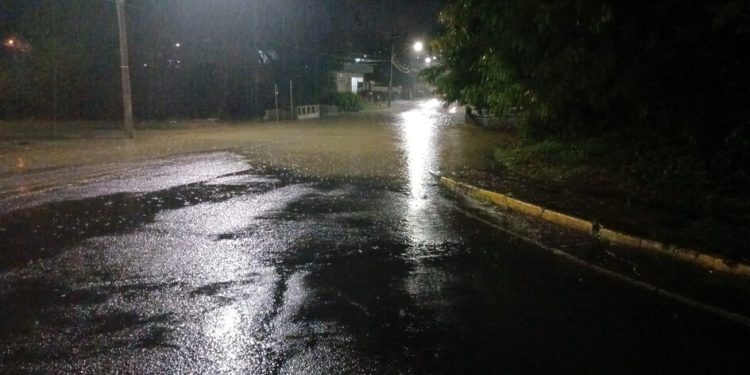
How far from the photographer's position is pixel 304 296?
594cm

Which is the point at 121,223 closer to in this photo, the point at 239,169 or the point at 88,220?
the point at 88,220

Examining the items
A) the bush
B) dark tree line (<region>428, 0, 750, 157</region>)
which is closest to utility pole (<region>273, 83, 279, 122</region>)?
the bush

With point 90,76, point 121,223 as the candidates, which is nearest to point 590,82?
point 121,223

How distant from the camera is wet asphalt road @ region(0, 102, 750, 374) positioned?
15.0 feet

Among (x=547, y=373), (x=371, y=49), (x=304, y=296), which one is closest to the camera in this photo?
(x=547, y=373)

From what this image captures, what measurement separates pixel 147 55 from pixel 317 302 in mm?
34530

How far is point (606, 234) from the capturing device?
8297 mm

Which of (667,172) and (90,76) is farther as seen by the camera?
(90,76)

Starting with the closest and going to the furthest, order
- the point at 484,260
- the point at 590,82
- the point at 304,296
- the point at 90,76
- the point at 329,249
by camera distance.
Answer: the point at 304,296
the point at 484,260
the point at 329,249
the point at 590,82
the point at 90,76

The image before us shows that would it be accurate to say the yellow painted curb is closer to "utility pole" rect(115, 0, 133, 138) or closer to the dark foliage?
the dark foliage

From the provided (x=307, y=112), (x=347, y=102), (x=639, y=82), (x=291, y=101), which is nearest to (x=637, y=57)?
(x=639, y=82)

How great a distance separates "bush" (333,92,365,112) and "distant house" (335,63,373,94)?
566cm

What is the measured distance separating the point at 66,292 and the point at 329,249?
304 cm

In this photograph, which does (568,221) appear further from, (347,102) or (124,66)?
(347,102)
